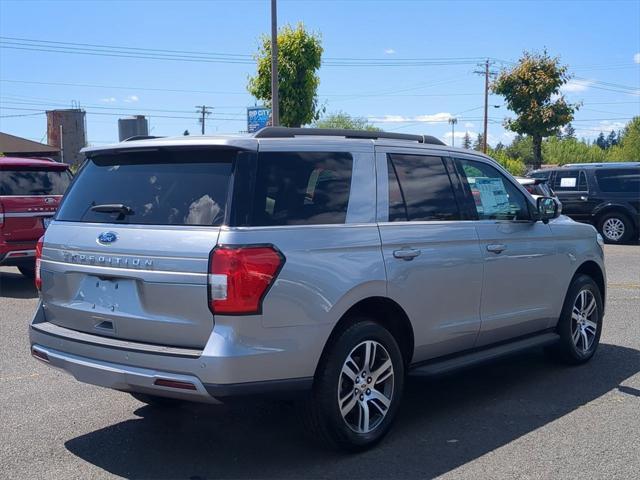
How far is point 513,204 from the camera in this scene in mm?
6246

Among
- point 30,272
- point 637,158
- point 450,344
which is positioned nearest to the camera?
point 450,344

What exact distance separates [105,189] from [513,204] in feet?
10.7

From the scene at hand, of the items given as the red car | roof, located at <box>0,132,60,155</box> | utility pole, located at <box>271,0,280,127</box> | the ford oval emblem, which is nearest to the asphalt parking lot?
the ford oval emblem

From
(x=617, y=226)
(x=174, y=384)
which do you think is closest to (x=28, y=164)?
(x=174, y=384)

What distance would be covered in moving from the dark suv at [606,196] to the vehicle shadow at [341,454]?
498 inches

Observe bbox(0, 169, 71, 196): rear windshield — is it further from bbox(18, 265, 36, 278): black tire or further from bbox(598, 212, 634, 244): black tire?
bbox(598, 212, 634, 244): black tire

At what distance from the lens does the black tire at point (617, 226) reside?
1825 cm

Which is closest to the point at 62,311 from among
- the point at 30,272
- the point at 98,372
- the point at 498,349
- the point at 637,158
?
the point at 98,372

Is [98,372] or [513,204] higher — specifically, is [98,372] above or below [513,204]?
below

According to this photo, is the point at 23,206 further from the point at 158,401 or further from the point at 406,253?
the point at 406,253

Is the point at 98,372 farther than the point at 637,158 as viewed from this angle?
No

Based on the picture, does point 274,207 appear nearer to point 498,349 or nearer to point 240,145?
point 240,145

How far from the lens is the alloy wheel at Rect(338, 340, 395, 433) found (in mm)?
4645

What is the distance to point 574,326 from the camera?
6848mm
